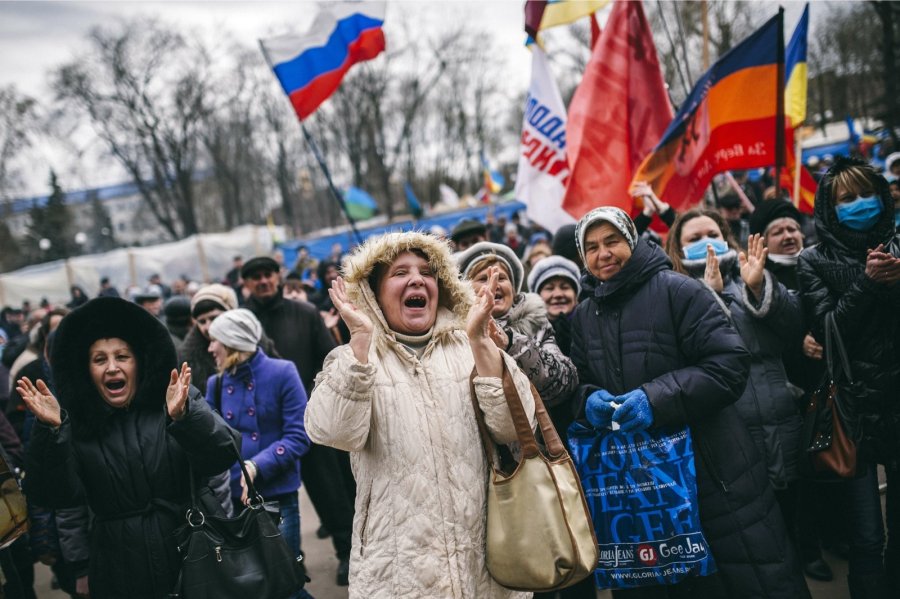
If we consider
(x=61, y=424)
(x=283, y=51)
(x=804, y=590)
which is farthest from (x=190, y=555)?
(x=283, y=51)

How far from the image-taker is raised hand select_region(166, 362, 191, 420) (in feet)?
8.54

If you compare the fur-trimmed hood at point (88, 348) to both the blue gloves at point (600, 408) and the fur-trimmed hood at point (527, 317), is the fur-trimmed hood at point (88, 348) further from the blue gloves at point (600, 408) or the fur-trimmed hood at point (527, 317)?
the blue gloves at point (600, 408)

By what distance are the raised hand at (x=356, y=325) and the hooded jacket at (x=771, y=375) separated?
1876 millimetres

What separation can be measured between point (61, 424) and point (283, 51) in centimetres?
487

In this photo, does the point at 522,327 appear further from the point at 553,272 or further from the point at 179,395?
the point at 179,395

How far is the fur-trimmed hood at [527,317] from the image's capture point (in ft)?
10.5

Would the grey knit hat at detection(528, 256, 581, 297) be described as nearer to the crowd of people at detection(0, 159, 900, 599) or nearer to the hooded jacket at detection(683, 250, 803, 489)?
the crowd of people at detection(0, 159, 900, 599)

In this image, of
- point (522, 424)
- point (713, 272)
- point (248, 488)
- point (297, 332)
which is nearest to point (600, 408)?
point (522, 424)

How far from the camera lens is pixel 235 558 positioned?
8.46 feet

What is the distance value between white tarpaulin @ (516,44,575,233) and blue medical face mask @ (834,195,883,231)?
3.37 metres

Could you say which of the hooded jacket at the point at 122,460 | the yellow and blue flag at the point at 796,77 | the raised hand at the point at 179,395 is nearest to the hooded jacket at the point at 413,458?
the raised hand at the point at 179,395

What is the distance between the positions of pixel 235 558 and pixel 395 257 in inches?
55.3

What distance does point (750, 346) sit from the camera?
10.3ft

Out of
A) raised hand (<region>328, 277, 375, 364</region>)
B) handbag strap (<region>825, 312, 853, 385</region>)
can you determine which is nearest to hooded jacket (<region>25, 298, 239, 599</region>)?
raised hand (<region>328, 277, 375, 364</region>)
